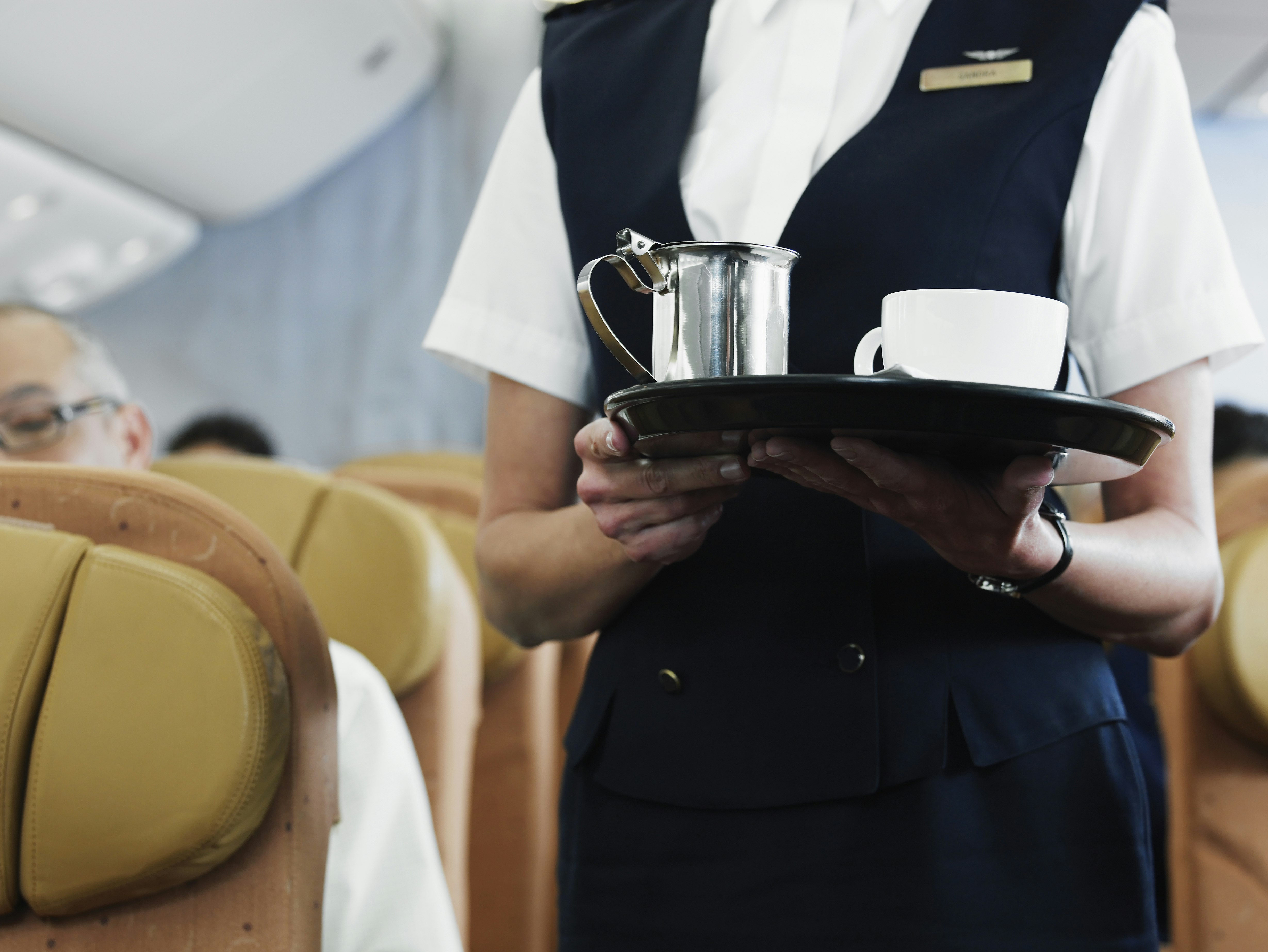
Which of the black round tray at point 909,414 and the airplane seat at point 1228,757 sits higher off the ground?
the black round tray at point 909,414

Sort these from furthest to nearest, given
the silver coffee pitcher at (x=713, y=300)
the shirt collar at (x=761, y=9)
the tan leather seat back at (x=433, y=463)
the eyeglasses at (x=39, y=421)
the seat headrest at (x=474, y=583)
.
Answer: the tan leather seat back at (x=433, y=463)
the seat headrest at (x=474, y=583)
the eyeglasses at (x=39, y=421)
the shirt collar at (x=761, y=9)
the silver coffee pitcher at (x=713, y=300)

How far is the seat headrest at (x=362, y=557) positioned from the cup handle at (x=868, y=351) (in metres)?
1.20

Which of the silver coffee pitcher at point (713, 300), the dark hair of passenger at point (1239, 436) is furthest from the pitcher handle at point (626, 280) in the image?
the dark hair of passenger at point (1239, 436)

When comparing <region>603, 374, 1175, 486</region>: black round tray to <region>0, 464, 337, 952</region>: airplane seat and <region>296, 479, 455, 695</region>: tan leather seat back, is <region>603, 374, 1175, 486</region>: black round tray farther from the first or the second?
<region>296, 479, 455, 695</region>: tan leather seat back

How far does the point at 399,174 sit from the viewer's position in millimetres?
5027

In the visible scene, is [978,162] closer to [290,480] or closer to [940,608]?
[940,608]

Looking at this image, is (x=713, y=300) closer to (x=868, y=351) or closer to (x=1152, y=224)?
(x=868, y=351)


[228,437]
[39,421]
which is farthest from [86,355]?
[228,437]

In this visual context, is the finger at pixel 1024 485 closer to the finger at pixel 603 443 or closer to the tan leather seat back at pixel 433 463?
the finger at pixel 603 443

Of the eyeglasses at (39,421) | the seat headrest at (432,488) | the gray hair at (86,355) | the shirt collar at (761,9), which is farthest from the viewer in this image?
the seat headrest at (432,488)

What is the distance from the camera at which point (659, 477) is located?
53 cm

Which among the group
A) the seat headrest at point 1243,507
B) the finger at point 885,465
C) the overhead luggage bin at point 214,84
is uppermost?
the overhead luggage bin at point 214,84

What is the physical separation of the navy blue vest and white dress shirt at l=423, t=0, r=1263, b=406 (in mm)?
25

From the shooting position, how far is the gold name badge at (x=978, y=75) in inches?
26.6
